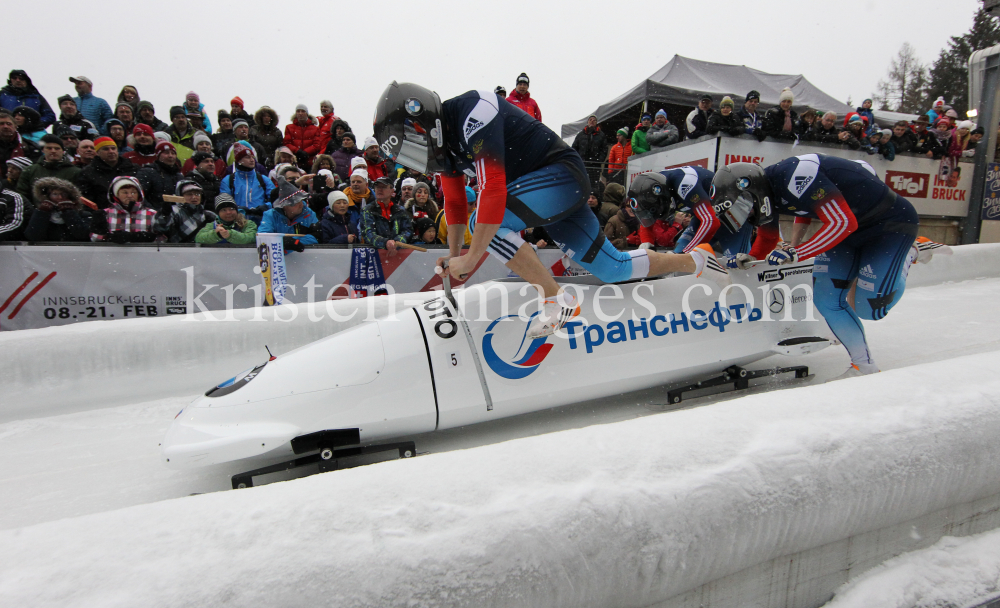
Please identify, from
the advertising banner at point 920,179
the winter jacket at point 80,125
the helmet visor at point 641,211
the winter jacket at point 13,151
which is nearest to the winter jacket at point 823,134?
the advertising banner at point 920,179

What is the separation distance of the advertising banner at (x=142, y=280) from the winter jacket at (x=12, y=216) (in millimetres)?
308

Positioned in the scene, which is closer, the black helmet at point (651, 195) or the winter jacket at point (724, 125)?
the black helmet at point (651, 195)

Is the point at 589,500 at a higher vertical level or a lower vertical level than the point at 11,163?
lower

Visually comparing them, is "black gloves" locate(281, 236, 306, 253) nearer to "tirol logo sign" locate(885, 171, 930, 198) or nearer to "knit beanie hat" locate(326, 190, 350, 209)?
"knit beanie hat" locate(326, 190, 350, 209)

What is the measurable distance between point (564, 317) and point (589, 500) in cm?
127

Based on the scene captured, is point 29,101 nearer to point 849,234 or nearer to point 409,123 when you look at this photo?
point 409,123

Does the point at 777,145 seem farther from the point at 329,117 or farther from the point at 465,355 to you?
the point at 465,355

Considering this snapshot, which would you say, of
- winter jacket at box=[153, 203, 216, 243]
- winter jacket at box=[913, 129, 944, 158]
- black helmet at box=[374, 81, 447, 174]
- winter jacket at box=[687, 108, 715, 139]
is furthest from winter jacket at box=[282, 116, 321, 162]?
winter jacket at box=[913, 129, 944, 158]

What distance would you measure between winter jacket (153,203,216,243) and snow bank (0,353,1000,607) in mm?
4723

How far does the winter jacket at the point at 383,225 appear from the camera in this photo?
554cm

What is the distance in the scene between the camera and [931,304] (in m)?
4.71

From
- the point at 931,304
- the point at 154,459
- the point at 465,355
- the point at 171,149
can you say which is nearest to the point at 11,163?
the point at 171,149

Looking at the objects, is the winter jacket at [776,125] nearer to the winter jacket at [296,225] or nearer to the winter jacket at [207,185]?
the winter jacket at [296,225]

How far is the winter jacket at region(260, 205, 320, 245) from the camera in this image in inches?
206
